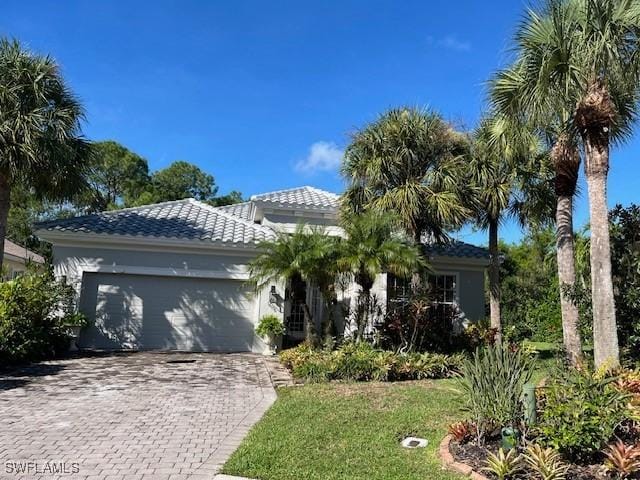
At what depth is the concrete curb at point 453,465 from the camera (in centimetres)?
507

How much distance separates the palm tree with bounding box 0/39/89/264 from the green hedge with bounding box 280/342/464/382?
8316mm

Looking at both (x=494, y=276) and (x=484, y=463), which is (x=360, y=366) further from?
(x=494, y=276)

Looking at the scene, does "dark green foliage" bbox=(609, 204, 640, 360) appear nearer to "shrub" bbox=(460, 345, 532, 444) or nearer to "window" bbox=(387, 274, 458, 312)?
"shrub" bbox=(460, 345, 532, 444)

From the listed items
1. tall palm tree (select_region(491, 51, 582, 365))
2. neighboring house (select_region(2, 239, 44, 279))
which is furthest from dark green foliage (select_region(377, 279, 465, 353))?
neighboring house (select_region(2, 239, 44, 279))

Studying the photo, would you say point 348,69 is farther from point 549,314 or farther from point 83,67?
point 549,314

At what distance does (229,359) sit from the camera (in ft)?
46.4

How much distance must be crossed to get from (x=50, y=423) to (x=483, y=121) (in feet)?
44.5

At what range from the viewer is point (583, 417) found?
16.8 ft

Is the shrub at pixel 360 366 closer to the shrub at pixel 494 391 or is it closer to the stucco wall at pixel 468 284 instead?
the shrub at pixel 494 391

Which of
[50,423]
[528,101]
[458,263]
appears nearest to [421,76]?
[528,101]

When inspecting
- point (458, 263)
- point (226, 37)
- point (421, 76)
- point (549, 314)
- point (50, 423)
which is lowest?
point (50, 423)

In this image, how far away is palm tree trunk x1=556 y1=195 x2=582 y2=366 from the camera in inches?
424

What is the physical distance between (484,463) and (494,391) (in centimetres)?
97

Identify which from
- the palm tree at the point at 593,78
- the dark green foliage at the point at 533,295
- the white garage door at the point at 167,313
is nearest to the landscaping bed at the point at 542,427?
the palm tree at the point at 593,78
